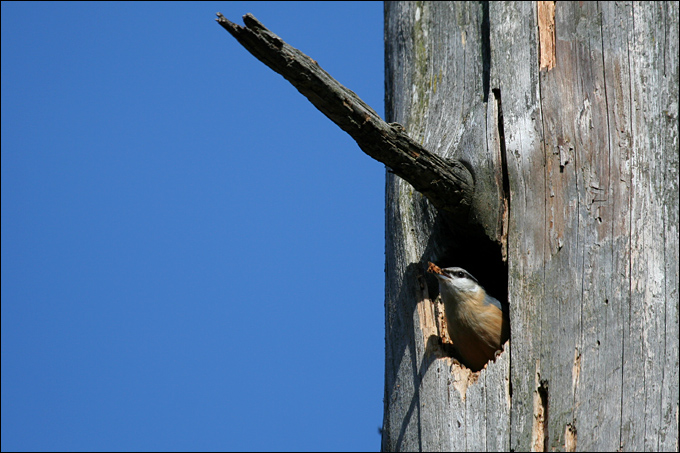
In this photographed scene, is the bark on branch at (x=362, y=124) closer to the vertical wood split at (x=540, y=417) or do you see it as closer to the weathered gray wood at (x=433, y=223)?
the weathered gray wood at (x=433, y=223)

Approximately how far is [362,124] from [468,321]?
1.46 meters

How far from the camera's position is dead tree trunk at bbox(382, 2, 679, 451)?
2.86m

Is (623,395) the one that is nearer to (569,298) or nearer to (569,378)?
(569,378)

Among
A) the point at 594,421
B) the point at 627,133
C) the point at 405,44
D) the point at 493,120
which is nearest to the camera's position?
the point at 594,421

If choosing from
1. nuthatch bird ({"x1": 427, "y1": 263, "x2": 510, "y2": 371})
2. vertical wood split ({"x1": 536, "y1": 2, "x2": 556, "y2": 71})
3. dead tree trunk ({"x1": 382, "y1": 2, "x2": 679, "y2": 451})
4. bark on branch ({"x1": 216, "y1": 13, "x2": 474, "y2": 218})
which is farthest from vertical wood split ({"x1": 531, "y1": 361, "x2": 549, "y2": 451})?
vertical wood split ({"x1": 536, "y1": 2, "x2": 556, "y2": 71})

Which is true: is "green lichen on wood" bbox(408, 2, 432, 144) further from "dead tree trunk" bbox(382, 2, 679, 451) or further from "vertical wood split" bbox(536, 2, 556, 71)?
"vertical wood split" bbox(536, 2, 556, 71)

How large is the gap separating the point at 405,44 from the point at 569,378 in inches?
90.6

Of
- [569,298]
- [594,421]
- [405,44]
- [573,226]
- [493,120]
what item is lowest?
[594,421]

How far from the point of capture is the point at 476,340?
12.5 ft

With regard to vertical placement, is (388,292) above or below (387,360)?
above

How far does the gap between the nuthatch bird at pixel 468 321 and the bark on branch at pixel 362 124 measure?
0.52 meters

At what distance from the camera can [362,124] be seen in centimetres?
278

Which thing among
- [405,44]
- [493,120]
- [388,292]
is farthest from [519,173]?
[405,44]

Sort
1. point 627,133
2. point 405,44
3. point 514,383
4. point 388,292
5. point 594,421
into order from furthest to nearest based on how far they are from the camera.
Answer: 1. point 405,44
2. point 388,292
3. point 627,133
4. point 514,383
5. point 594,421
